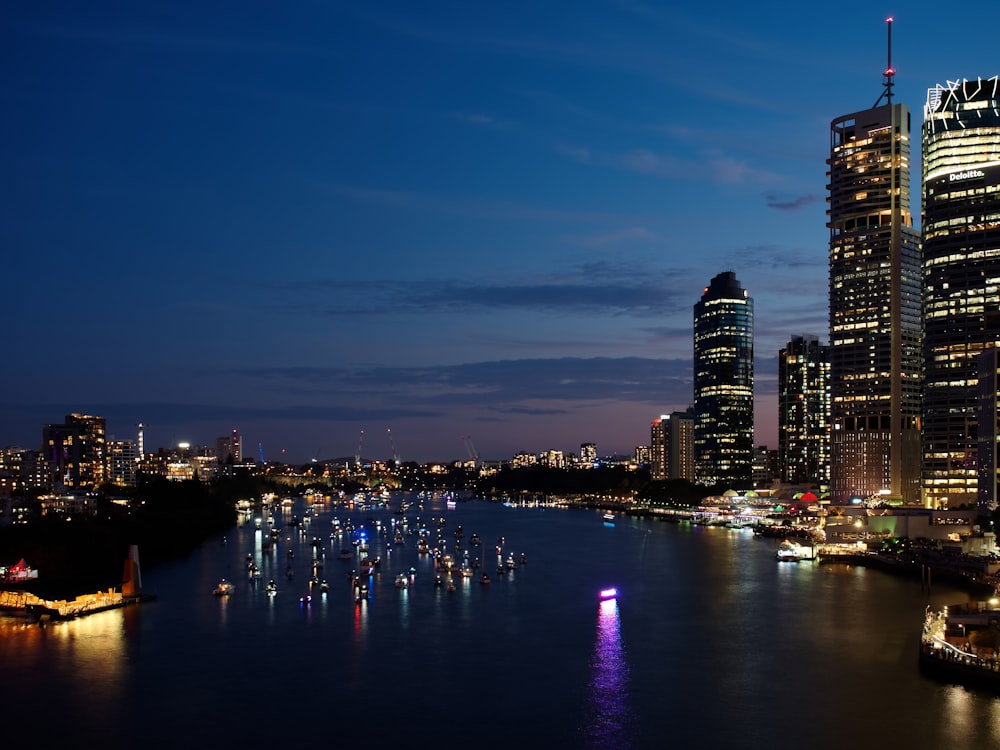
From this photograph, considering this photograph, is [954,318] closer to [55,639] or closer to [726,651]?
[726,651]

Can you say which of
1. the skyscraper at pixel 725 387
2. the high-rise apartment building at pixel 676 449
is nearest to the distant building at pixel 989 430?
the skyscraper at pixel 725 387

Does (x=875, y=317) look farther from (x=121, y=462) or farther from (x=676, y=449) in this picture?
(x=121, y=462)

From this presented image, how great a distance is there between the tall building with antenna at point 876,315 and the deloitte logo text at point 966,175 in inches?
258

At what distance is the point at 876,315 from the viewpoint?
7025 cm

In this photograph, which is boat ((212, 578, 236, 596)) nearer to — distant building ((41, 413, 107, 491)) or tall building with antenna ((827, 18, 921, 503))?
tall building with antenna ((827, 18, 921, 503))

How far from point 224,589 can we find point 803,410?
3271 inches

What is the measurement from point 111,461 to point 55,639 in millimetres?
115051

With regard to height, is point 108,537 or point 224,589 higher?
point 108,537

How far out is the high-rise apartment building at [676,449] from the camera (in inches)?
4943

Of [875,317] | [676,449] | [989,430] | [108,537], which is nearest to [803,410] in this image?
[676,449]

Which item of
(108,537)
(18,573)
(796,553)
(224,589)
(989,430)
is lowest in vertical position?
(796,553)

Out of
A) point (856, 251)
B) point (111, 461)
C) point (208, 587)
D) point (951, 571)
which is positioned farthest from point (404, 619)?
point (111, 461)

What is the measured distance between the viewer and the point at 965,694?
1947 cm

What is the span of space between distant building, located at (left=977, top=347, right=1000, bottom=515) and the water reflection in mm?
30439
